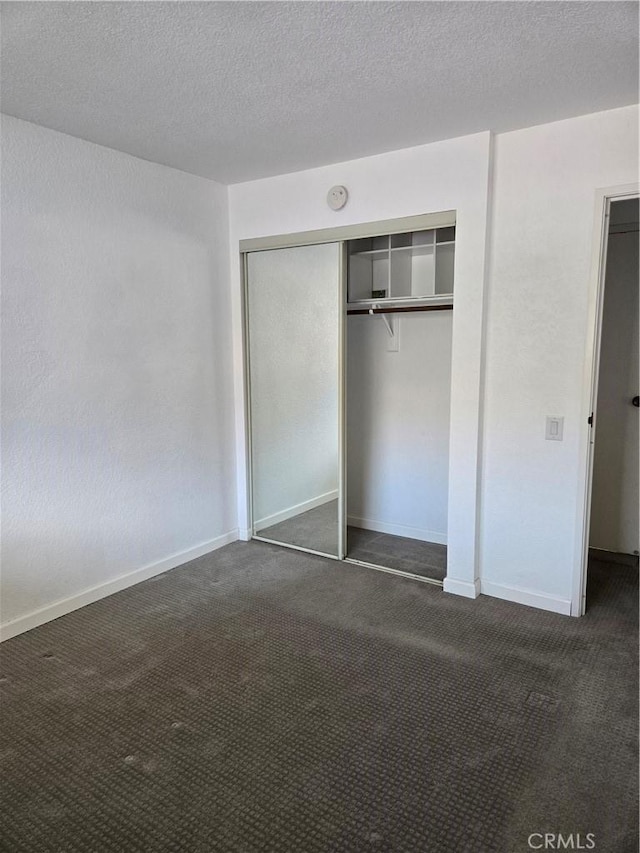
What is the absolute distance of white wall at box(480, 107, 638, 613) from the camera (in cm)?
277

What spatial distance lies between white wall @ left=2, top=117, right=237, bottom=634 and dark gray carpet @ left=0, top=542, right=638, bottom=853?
39 centimetres

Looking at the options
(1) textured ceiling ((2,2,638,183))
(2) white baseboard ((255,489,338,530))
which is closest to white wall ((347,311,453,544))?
(2) white baseboard ((255,489,338,530))

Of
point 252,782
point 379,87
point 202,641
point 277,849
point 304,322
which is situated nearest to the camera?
point 277,849

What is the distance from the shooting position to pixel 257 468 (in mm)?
4184

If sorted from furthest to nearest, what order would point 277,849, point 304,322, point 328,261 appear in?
point 304,322 < point 328,261 < point 277,849

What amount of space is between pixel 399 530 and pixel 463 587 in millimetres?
1049

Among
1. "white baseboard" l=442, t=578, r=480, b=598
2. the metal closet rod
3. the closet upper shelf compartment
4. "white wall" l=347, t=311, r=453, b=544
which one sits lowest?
"white baseboard" l=442, t=578, r=480, b=598

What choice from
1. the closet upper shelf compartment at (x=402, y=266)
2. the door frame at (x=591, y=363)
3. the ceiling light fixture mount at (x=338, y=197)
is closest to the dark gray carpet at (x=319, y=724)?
the door frame at (x=591, y=363)

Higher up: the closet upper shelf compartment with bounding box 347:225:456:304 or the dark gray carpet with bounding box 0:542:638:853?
the closet upper shelf compartment with bounding box 347:225:456:304

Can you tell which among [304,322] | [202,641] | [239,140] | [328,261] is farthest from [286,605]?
[239,140]

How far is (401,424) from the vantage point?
4188 mm

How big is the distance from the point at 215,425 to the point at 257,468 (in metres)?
0.47

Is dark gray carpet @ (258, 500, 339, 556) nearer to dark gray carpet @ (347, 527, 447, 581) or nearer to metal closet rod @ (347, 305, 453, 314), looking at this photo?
dark gray carpet @ (347, 527, 447, 581)

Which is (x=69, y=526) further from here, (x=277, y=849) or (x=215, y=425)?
(x=277, y=849)
